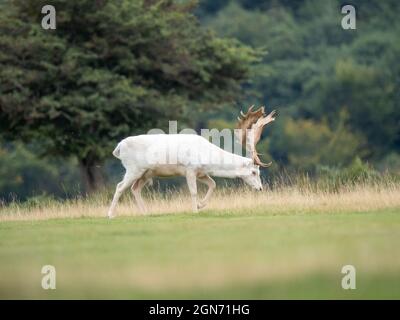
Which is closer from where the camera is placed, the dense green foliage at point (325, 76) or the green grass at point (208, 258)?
the green grass at point (208, 258)

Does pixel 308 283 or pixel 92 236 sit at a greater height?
pixel 92 236

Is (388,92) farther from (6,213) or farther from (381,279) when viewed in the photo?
(381,279)

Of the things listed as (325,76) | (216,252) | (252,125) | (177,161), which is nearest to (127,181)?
(177,161)

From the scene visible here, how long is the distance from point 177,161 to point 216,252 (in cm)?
657

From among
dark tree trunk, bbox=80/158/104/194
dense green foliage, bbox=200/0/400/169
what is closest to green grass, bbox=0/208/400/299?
dark tree trunk, bbox=80/158/104/194

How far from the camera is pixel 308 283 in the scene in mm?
14930

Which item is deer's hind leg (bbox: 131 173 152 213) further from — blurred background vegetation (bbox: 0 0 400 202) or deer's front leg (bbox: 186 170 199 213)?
blurred background vegetation (bbox: 0 0 400 202)

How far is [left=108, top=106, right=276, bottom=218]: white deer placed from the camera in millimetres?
23016

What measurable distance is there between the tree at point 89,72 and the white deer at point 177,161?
14.0m

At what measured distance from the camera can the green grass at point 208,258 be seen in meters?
14.8

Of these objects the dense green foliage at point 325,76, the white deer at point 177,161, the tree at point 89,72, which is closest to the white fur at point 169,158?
the white deer at point 177,161

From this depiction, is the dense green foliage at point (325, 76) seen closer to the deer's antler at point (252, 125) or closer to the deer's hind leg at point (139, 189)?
the deer's antler at point (252, 125)
